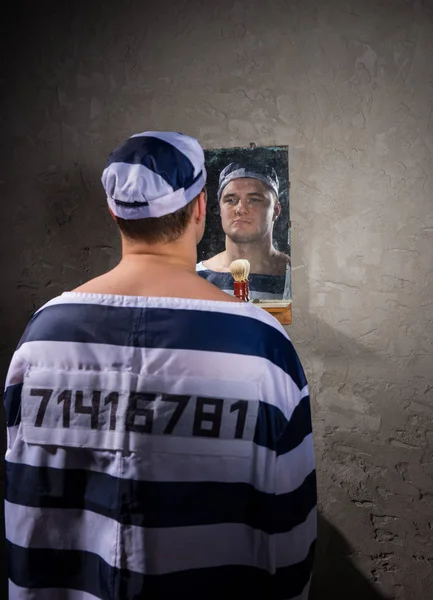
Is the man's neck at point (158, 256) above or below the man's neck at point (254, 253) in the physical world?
above

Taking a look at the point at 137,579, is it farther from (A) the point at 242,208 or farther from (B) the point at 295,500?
(A) the point at 242,208

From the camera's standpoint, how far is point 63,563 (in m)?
0.96

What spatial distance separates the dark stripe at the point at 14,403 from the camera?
985 mm

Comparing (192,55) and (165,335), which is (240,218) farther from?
(165,335)

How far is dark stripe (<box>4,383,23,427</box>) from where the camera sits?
99 centimetres

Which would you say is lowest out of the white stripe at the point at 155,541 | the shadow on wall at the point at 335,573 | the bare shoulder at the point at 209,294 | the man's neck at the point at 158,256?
the shadow on wall at the point at 335,573

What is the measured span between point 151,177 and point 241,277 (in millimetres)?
993

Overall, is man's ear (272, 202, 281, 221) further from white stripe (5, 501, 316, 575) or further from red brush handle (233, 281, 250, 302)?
white stripe (5, 501, 316, 575)

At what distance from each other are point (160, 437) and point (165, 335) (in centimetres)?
17

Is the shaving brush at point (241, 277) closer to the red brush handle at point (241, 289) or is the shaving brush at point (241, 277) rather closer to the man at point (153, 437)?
the red brush handle at point (241, 289)

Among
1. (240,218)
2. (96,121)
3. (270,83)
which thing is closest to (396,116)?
(270,83)

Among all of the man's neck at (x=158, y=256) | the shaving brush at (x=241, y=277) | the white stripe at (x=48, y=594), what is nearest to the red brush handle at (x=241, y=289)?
the shaving brush at (x=241, y=277)

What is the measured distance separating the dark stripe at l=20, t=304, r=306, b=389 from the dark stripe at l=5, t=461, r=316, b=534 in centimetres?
22

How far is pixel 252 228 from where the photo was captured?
2.04 meters
